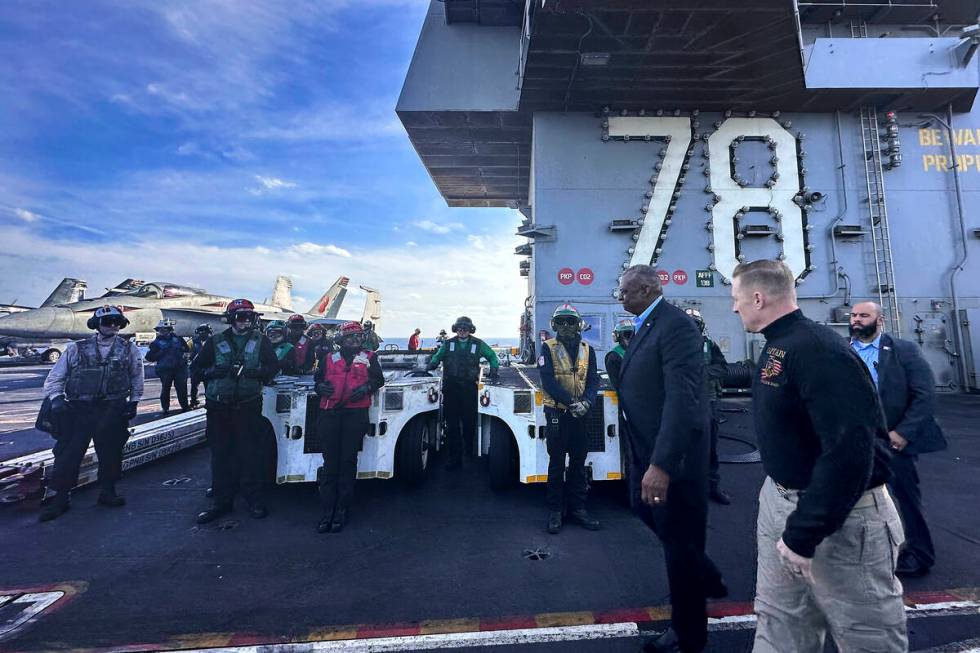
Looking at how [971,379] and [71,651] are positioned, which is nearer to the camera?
[71,651]

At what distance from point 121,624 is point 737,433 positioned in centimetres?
828

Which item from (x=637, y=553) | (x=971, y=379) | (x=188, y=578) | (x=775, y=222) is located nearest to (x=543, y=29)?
(x=775, y=222)

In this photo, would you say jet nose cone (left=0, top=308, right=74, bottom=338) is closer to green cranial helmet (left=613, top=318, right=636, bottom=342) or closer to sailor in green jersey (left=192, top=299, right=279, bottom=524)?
sailor in green jersey (left=192, top=299, right=279, bottom=524)

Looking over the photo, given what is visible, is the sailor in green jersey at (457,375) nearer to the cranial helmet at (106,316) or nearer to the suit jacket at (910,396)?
the cranial helmet at (106,316)

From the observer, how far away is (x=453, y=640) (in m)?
2.41

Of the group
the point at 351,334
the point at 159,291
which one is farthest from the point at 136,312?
the point at 351,334

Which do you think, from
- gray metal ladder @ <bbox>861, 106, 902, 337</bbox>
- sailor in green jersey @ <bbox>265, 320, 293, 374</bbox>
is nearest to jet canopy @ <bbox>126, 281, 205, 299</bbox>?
sailor in green jersey @ <bbox>265, 320, 293, 374</bbox>

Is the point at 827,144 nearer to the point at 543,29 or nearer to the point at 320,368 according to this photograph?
the point at 543,29

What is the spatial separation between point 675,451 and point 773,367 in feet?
2.15

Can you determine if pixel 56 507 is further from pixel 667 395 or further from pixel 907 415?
pixel 907 415

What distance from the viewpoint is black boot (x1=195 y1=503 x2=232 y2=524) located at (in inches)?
162

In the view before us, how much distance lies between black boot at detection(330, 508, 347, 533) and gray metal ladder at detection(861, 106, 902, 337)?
13.0m

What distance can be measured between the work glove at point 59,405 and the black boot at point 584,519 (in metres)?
5.46

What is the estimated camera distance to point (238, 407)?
4297 mm
